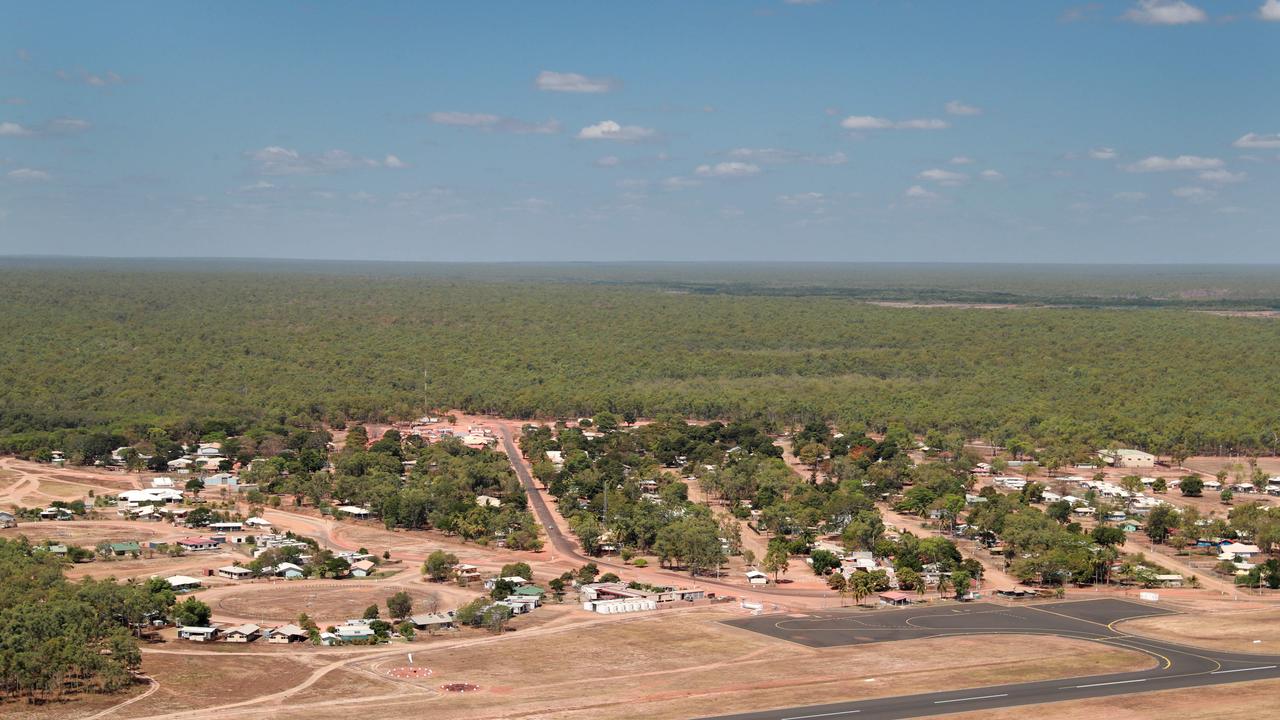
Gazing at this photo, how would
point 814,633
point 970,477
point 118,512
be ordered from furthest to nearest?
1. point 970,477
2. point 118,512
3. point 814,633

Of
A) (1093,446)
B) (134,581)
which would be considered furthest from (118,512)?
(1093,446)

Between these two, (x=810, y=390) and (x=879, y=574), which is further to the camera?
Answer: (x=810, y=390)

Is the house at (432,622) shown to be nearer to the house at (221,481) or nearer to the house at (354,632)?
the house at (354,632)

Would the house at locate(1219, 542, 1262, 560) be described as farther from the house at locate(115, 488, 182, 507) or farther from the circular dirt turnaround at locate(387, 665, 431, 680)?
the house at locate(115, 488, 182, 507)

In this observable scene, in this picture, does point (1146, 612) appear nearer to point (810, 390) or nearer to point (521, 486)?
point (521, 486)

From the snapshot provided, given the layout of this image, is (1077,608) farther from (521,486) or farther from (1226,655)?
(521,486)

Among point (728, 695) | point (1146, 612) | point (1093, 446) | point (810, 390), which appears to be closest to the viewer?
point (728, 695)

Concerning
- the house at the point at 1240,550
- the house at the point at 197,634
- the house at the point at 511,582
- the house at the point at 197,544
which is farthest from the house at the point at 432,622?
the house at the point at 1240,550
